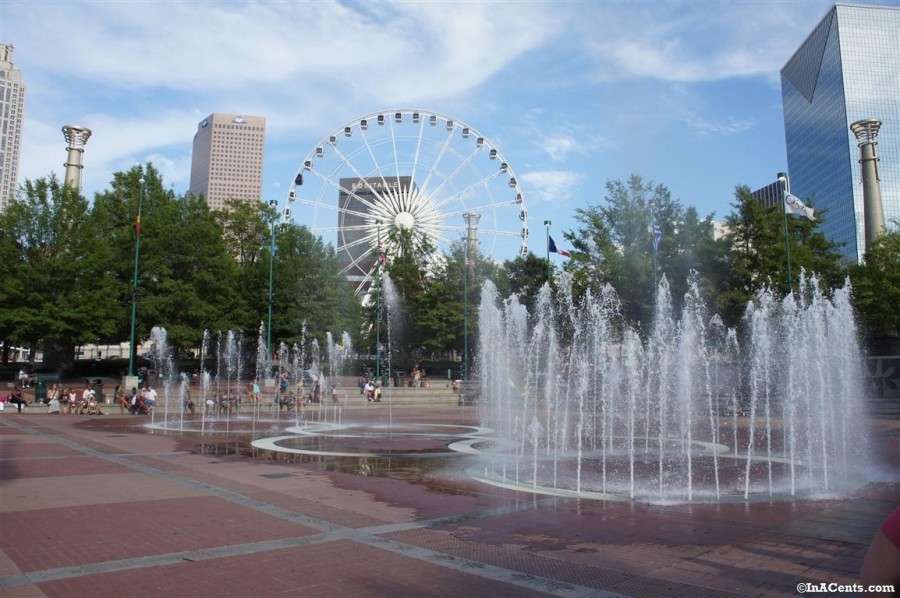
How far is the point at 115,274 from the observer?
46.4m

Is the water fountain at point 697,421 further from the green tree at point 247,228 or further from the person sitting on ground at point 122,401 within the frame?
the green tree at point 247,228

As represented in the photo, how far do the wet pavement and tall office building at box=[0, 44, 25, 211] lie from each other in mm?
201413

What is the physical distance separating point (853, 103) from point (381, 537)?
145m

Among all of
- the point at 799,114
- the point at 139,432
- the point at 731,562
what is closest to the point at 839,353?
the point at 731,562

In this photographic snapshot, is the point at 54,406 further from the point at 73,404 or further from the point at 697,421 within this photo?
the point at 697,421

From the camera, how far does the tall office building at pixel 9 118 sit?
180 m

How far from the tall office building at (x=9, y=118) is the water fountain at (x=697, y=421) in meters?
186

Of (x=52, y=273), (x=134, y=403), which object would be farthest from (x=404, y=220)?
(x=134, y=403)

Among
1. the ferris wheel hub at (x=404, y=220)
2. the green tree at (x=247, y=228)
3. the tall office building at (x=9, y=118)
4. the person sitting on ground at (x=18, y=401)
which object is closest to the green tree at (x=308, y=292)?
the ferris wheel hub at (x=404, y=220)

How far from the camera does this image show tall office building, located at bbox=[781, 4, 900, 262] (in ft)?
405

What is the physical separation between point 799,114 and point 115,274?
146 m

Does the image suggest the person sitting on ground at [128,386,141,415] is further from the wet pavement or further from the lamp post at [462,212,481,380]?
the lamp post at [462,212,481,380]

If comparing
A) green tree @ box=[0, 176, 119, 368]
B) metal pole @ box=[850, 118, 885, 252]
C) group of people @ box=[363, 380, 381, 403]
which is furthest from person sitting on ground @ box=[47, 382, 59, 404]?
metal pole @ box=[850, 118, 885, 252]

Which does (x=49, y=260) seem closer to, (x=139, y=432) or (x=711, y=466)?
(x=139, y=432)
